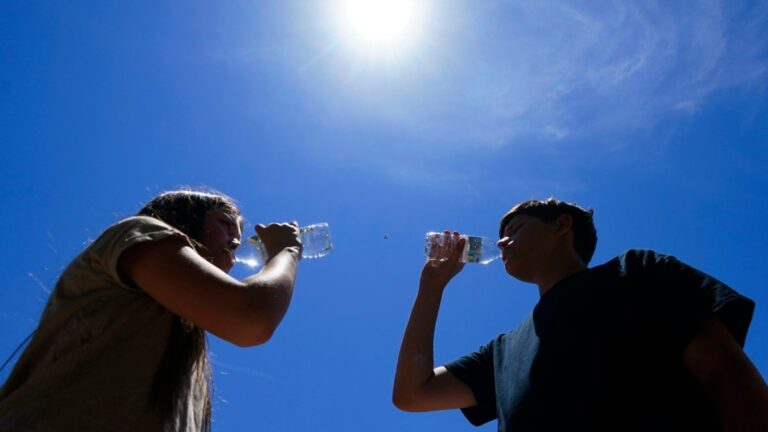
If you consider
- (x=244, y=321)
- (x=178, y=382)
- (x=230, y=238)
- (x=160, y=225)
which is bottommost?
(x=178, y=382)

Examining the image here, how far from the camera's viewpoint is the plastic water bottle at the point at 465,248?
469 cm

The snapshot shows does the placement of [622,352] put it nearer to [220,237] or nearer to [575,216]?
[575,216]

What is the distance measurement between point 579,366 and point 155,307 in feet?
6.42

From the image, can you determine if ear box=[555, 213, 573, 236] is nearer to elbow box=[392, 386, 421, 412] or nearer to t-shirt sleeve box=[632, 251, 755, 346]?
t-shirt sleeve box=[632, 251, 755, 346]

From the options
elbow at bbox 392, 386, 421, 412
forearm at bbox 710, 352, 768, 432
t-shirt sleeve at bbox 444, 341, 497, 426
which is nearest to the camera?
forearm at bbox 710, 352, 768, 432

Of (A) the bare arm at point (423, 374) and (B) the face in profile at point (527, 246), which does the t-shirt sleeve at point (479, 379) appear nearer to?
(A) the bare arm at point (423, 374)

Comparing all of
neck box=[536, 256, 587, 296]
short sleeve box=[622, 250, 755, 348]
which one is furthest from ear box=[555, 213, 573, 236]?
short sleeve box=[622, 250, 755, 348]

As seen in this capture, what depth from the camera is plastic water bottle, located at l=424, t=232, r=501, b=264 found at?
4.69m

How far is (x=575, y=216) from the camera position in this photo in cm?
432

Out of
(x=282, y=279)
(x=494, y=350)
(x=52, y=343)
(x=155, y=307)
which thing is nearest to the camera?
(x=52, y=343)

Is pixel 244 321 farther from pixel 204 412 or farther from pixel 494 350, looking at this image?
pixel 494 350

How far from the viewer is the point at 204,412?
2.44 metres

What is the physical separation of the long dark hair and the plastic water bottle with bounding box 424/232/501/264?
2.19 meters

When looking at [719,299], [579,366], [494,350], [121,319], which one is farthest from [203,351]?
[719,299]
